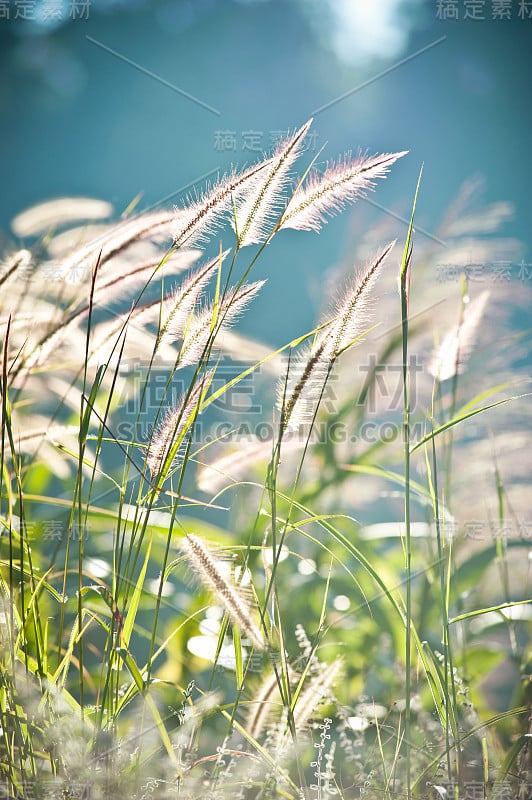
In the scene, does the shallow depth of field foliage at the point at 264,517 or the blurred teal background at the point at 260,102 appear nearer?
the shallow depth of field foliage at the point at 264,517

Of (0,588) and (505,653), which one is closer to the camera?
(0,588)

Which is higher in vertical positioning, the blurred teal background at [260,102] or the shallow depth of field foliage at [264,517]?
the blurred teal background at [260,102]

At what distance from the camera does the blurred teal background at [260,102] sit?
2.74 ft

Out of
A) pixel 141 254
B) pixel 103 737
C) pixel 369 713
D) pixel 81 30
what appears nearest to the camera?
pixel 103 737

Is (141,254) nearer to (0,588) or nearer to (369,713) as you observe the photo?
(0,588)

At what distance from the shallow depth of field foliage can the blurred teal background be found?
5.7 inches

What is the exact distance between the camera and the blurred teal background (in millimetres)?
836

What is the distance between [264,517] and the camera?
526 millimetres

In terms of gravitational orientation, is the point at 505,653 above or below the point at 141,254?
below

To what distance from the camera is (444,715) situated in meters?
0.33

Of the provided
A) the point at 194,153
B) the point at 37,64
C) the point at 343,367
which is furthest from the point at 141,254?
the point at 37,64

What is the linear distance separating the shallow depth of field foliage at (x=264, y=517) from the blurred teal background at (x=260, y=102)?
146mm

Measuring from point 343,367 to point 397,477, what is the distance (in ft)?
0.69

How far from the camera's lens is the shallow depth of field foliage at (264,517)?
32 centimetres
